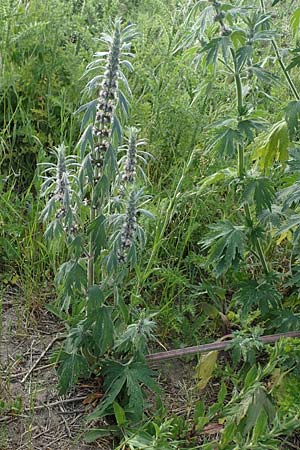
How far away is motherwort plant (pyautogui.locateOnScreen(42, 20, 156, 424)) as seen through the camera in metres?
1.94

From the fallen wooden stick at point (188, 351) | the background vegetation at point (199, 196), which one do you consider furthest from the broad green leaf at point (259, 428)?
the fallen wooden stick at point (188, 351)

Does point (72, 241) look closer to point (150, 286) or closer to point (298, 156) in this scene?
point (150, 286)

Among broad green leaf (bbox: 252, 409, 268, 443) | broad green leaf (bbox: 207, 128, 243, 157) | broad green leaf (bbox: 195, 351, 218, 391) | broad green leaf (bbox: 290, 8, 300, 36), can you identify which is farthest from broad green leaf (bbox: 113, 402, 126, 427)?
broad green leaf (bbox: 290, 8, 300, 36)

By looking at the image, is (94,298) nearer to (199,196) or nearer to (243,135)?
(243,135)

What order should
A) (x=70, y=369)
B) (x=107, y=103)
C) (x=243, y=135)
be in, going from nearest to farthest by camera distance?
(x=107, y=103), (x=70, y=369), (x=243, y=135)

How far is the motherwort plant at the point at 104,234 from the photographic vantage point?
194 centimetres

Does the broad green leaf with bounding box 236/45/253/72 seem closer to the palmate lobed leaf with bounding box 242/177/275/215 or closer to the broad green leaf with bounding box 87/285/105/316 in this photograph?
the palmate lobed leaf with bounding box 242/177/275/215

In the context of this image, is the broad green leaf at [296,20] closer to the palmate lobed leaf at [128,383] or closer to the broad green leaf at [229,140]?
the broad green leaf at [229,140]

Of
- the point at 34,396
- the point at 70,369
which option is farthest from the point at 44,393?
the point at 70,369

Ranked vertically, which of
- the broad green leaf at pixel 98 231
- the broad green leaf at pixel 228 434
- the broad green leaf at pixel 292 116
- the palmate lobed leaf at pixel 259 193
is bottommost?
the broad green leaf at pixel 228 434

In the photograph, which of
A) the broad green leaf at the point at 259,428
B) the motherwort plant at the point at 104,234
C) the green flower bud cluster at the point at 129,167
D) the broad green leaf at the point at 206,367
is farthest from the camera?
the broad green leaf at the point at 206,367

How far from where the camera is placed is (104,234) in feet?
6.67

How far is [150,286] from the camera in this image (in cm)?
257

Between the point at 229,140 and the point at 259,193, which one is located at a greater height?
the point at 229,140
